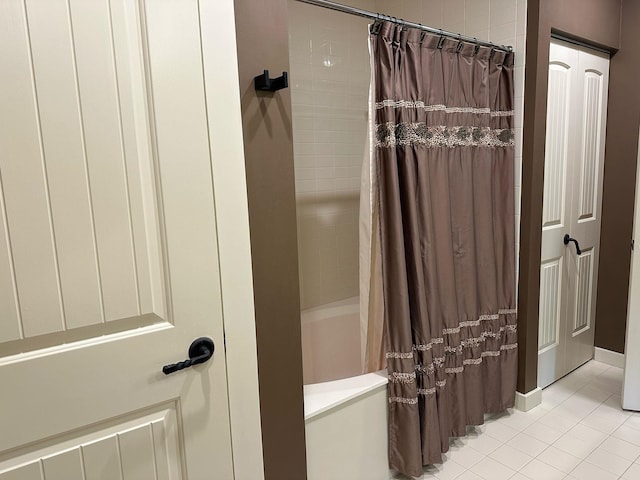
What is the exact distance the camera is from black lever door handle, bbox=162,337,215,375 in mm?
1190

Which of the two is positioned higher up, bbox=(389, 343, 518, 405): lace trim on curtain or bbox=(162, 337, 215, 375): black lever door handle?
bbox=(162, 337, 215, 375): black lever door handle

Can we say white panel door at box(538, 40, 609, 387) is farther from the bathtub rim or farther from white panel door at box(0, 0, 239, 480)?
white panel door at box(0, 0, 239, 480)

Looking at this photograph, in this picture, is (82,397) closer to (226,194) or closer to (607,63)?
(226,194)

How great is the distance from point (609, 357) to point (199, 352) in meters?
2.96

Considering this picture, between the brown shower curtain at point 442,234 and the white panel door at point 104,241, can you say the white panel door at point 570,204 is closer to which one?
the brown shower curtain at point 442,234

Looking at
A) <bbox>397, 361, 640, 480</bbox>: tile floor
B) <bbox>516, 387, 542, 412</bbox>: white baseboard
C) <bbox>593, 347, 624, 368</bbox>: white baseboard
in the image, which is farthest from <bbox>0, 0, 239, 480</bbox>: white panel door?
<bbox>593, 347, 624, 368</bbox>: white baseboard

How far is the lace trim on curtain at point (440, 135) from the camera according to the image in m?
1.79

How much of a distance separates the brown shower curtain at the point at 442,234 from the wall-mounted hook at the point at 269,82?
0.59 m

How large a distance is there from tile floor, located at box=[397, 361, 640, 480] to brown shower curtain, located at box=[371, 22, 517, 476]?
0.11 metres

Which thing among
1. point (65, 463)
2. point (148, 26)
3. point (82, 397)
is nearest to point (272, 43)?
point (148, 26)

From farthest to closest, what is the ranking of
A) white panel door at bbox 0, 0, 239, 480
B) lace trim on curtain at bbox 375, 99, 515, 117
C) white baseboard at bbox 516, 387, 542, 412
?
white baseboard at bbox 516, 387, 542, 412 < lace trim on curtain at bbox 375, 99, 515, 117 < white panel door at bbox 0, 0, 239, 480

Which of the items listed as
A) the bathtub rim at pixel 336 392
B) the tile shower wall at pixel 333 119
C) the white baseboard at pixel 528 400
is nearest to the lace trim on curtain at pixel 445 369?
the bathtub rim at pixel 336 392

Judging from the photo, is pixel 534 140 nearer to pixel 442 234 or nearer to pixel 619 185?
pixel 442 234

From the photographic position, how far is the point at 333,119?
8.89 feet
